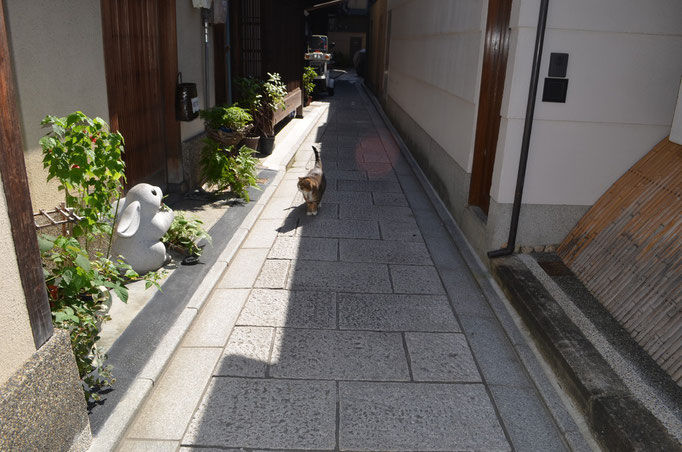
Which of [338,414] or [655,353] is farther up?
[655,353]

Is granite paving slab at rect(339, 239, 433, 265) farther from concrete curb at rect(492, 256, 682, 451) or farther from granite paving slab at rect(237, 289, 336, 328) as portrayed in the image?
concrete curb at rect(492, 256, 682, 451)

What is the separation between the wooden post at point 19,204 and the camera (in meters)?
2.29

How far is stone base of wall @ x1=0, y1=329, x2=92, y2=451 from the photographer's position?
2.32m

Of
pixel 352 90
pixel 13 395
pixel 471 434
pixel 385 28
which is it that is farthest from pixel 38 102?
pixel 352 90

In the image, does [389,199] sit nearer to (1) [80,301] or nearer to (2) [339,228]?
Result: (2) [339,228]

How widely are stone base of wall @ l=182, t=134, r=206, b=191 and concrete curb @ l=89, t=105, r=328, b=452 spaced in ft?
4.53

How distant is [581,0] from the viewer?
15.3 ft

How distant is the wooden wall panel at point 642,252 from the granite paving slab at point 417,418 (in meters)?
1.29

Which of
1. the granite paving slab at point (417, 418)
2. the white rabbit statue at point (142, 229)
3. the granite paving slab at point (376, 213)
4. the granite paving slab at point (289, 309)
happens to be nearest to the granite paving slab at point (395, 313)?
the granite paving slab at point (289, 309)

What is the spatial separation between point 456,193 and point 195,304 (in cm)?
395

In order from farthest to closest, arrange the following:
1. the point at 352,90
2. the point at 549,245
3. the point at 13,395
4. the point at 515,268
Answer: the point at 352,90
the point at 549,245
the point at 515,268
the point at 13,395

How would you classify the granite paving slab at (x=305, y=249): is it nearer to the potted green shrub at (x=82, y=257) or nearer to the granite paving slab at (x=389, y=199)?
the granite paving slab at (x=389, y=199)

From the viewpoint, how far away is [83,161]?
3.28 metres

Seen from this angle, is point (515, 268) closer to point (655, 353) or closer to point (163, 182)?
point (655, 353)
